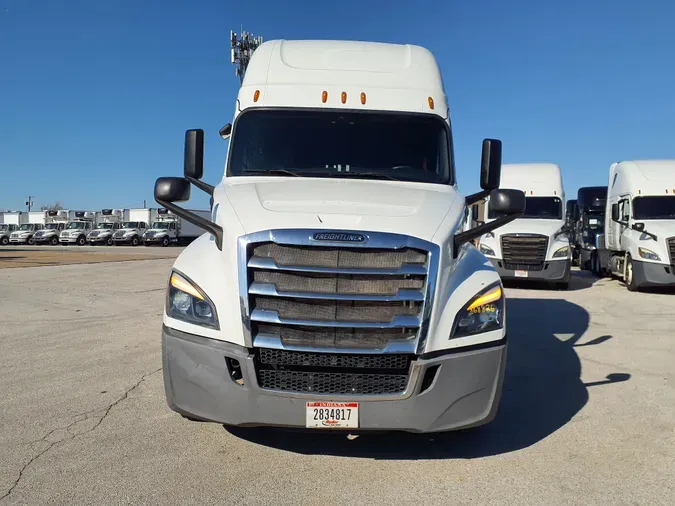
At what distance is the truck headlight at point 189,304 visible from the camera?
369 cm

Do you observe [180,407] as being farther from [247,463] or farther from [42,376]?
[42,376]

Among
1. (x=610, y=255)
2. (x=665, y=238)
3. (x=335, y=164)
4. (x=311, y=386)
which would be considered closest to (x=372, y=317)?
(x=311, y=386)

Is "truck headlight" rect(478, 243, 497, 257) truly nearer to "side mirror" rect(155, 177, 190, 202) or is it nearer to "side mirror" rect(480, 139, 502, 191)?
"side mirror" rect(480, 139, 502, 191)

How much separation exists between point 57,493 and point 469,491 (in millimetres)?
2486

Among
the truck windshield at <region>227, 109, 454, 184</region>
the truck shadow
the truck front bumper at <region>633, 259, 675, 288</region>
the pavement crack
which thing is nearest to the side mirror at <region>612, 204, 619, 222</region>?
the truck front bumper at <region>633, 259, 675, 288</region>

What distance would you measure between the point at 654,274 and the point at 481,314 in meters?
12.2

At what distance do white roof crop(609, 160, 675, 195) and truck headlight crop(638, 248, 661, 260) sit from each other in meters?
1.74

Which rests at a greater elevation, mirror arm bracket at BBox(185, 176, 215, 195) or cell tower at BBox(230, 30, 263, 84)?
cell tower at BBox(230, 30, 263, 84)

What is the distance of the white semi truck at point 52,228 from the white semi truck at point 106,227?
3.91 metres

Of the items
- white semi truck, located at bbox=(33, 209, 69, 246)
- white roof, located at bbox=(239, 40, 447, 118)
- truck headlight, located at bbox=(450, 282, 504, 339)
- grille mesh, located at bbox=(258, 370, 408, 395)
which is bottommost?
white semi truck, located at bbox=(33, 209, 69, 246)

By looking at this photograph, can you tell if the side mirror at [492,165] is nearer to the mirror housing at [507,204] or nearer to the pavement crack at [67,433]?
the mirror housing at [507,204]

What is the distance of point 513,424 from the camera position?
4719mm

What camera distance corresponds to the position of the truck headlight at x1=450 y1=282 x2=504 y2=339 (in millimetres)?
3686

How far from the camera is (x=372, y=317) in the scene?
3.64 metres
